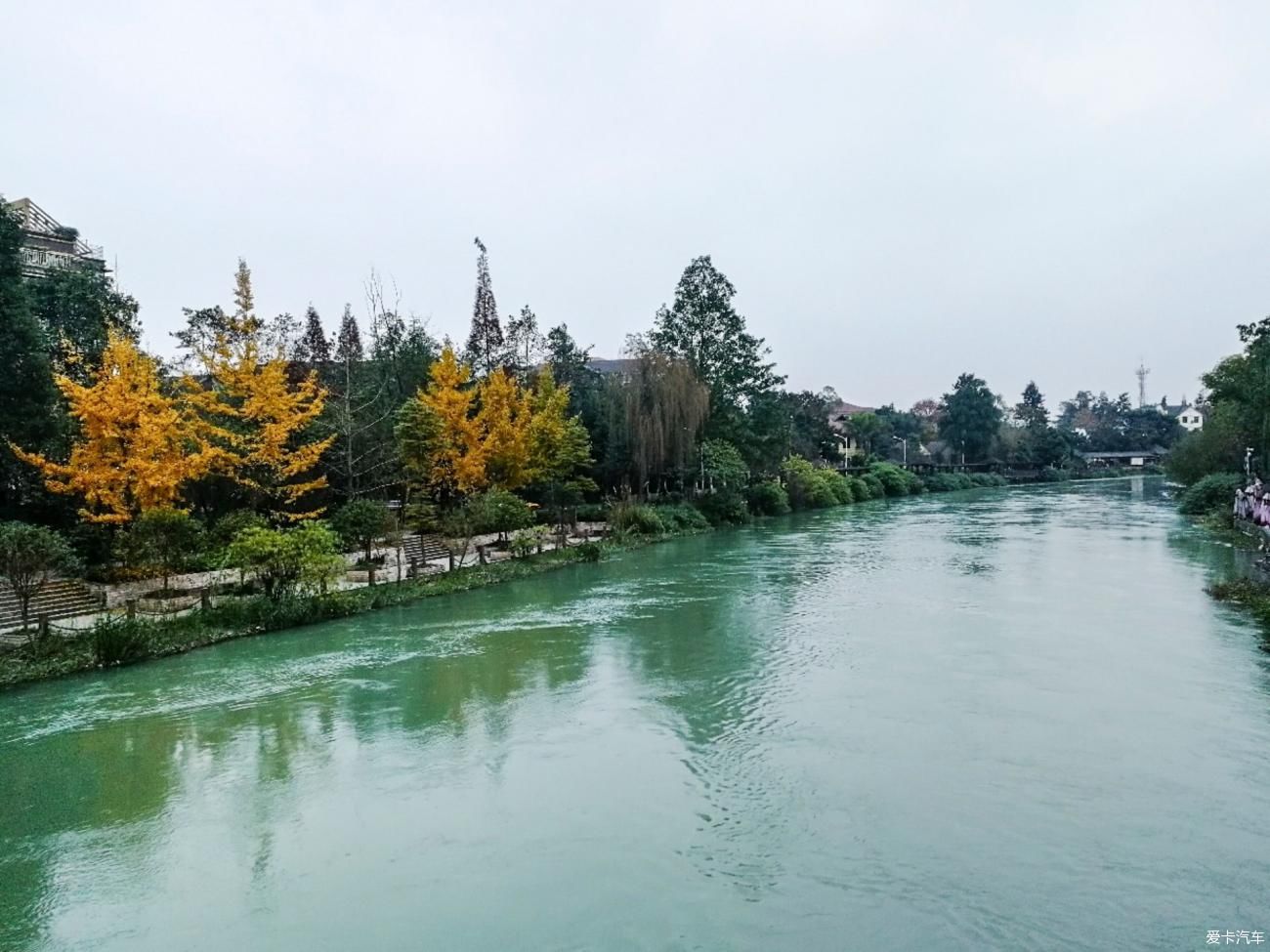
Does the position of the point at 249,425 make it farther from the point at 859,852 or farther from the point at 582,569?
the point at 859,852

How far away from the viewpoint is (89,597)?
14766 mm

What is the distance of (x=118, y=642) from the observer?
11828 mm

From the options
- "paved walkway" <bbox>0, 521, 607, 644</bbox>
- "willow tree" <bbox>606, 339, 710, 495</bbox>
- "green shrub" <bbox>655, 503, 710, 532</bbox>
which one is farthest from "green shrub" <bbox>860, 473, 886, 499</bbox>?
"paved walkway" <bbox>0, 521, 607, 644</bbox>

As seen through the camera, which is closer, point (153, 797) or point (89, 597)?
point (153, 797)

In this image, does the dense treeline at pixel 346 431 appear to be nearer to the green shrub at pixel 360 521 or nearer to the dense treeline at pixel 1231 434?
the green shrub at pixel 360 521

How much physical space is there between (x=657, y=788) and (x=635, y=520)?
1996 centimetres

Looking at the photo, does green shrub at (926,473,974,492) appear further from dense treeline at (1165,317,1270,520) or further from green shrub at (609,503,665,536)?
green shrub at (609,503,665,536)

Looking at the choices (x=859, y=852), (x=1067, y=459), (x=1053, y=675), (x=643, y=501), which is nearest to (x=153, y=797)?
(x=859, y=852)

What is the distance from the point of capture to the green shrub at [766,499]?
121 feet

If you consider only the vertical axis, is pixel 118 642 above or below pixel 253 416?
below

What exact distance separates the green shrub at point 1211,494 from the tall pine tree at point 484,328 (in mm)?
25684

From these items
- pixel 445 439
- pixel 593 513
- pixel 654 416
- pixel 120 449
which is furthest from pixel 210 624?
pixel 654 416

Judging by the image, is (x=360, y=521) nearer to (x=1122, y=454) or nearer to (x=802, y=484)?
(x=802, y=484)

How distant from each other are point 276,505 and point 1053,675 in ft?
55.6
